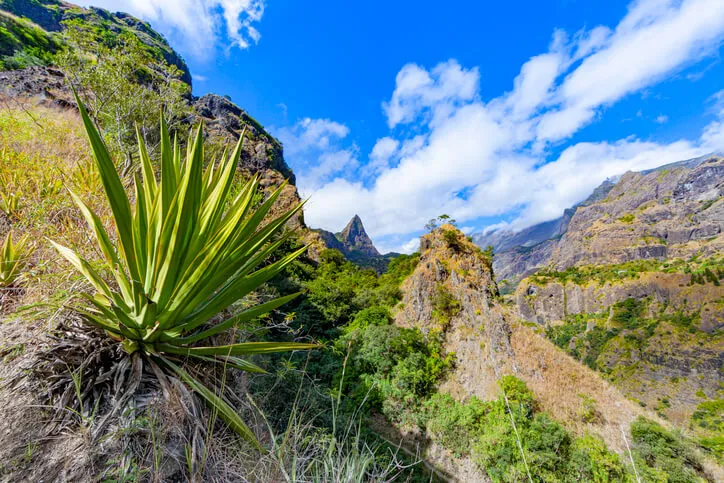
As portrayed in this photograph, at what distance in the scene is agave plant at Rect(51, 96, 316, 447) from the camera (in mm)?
1391

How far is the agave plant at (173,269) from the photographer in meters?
1.39

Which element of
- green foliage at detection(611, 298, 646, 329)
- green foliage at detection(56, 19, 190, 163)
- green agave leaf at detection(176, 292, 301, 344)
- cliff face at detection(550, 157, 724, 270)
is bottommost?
green foliage at detection(611, 298, 646, 329)

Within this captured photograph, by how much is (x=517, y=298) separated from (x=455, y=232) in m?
65.8

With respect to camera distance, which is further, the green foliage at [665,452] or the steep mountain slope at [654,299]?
the steep mountain slope at [654,299]

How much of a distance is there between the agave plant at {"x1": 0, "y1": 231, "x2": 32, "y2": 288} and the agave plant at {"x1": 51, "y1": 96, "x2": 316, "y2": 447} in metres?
0.48

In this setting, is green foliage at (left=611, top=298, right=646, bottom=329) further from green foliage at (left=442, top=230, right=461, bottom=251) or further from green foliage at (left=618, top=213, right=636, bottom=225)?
green foliage at (left=442, top=230, right=461, bottom=251)

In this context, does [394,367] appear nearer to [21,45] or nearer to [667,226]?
[21,45]

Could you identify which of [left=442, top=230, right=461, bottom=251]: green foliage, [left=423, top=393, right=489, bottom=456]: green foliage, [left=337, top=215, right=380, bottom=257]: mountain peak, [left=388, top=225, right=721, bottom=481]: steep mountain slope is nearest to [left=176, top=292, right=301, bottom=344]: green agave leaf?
[left=423, top=393, right=489, bottom=456]: green foliage

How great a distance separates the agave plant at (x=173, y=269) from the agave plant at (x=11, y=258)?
475mm

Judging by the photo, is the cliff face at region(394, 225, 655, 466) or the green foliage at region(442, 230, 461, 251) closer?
the cliff face at region(394, 225, 655, 466)

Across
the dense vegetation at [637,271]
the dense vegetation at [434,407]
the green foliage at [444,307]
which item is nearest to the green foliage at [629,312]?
the dense vegetation at [637,271]

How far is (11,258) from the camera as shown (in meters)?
1.68

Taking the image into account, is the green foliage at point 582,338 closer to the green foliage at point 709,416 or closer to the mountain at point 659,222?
the green foliage at point 709,416

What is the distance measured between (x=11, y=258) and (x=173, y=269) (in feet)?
3.66
